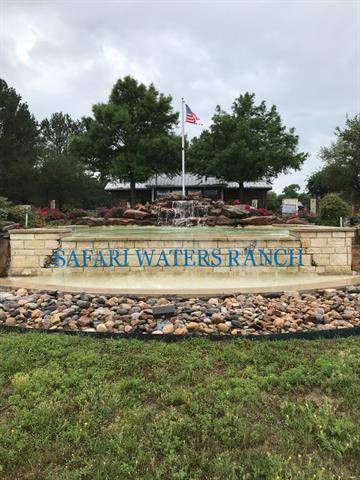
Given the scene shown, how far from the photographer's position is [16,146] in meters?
39.6

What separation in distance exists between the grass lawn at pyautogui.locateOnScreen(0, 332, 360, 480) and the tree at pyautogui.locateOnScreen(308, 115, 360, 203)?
32.7m

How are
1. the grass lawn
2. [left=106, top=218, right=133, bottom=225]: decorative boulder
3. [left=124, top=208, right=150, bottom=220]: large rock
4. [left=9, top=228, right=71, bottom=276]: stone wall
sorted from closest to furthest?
the grass lawn, [left=9, top=228, right=71, bottom=276]: stone wall, [left=106, top=218, right=133, bottom=225]: decorative boulder, [left=124, top=208, right=150, bottom=220]: large rock

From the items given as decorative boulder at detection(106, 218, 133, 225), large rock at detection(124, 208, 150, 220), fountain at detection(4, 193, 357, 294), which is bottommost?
fountain at detection(4, 193, 357, 294)

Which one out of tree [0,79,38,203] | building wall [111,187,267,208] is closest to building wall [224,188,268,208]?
building wall [111,187,267,208]

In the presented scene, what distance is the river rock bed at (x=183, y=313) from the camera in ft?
14.3

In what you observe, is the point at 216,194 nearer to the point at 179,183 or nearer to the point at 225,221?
the point at 179,183

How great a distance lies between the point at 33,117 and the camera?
42.4 m

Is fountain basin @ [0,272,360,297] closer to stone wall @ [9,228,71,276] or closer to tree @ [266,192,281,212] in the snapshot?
stone wall @ [9,228,71,276]

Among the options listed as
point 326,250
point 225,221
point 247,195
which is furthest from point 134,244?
point 247,195

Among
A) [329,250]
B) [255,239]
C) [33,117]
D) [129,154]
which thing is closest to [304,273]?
[329,250]

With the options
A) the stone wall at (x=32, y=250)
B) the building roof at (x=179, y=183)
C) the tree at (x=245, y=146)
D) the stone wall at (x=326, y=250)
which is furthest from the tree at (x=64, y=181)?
the stone wall at (x=326, y=250)

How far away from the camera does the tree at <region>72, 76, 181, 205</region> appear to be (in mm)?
28641

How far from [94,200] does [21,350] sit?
47.7m

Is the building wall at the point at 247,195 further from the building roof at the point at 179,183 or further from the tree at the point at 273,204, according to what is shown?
the tree at the point at 273,204
